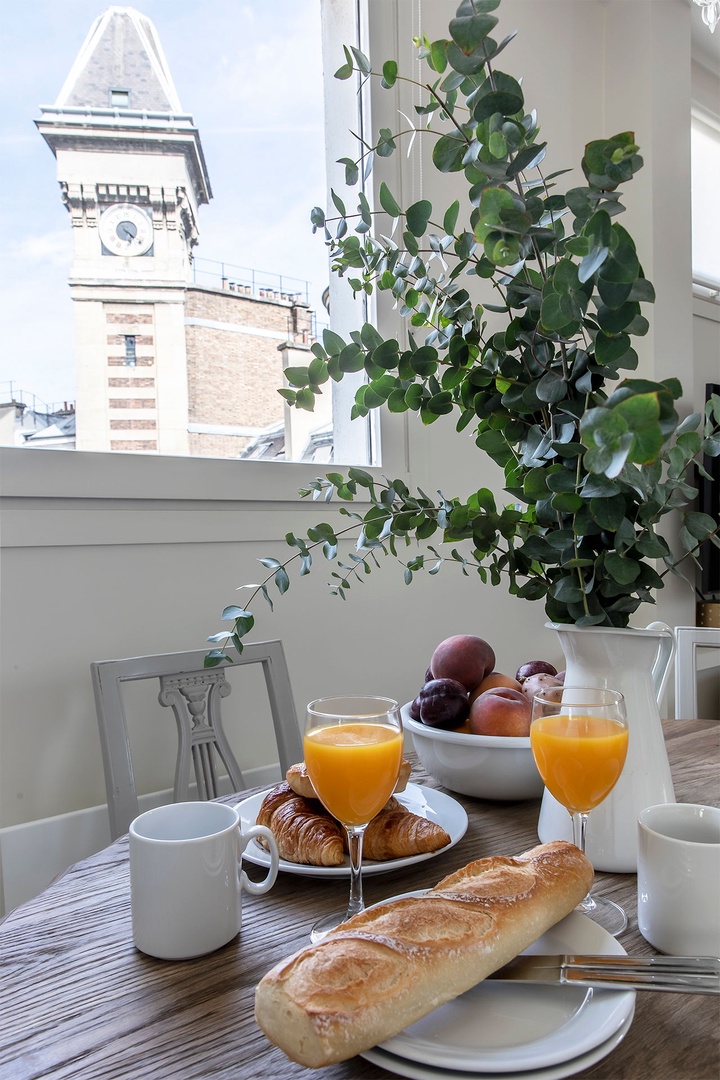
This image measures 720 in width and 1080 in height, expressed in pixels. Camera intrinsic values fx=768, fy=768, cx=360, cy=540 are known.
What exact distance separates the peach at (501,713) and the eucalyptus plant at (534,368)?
0.15 meters

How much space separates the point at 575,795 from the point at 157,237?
5.20ft

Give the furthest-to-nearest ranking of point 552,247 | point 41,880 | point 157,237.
Result: point 157,237 → point 41,880 → point 552,247

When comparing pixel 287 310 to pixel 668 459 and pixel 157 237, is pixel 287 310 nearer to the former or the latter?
pixel 157 237

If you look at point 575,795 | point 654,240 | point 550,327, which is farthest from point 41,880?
point 654,240

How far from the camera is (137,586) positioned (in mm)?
1564

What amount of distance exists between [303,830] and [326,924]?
0.10 m

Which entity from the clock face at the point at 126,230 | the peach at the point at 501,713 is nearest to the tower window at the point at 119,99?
the clock face at the point at 126,230

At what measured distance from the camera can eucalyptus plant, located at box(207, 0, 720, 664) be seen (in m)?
0.54

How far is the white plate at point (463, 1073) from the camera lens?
1.42ft

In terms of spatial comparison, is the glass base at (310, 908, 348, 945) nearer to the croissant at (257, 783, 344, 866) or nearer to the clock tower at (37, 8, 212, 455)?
the croissant at (257, 783, 344, 866)

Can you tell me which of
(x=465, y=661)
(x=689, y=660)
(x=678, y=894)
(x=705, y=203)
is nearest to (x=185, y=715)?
(x=465, y=661)

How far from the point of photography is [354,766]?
624 mm

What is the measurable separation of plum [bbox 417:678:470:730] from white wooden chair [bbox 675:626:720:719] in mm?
901

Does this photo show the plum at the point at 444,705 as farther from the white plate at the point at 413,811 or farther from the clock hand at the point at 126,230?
the clock hand at the point at 126,230
